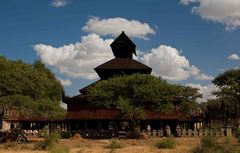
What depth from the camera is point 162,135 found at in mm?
50406

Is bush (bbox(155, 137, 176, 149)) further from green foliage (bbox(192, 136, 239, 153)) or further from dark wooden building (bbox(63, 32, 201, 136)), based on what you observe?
dark wooden building (bbox(63, 32, 201, 136))

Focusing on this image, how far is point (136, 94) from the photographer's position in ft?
153

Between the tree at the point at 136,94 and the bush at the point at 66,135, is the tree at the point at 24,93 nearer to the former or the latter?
the bush at the point at 66,135

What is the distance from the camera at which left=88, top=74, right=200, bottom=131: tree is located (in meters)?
46.3

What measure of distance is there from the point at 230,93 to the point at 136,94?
86.2 ft

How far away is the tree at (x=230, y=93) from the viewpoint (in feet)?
224

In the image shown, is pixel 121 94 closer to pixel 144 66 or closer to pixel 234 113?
pixel 144 66

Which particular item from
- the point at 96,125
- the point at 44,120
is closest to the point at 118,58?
the point at 96,125

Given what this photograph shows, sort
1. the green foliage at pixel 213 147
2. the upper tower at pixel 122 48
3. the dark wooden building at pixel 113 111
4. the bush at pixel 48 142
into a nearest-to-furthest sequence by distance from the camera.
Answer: the green foliage at pixel 213 147 → the bush at pixel 48 142 → the dark wooden building at pixel 113 111 → the upper tower at pixel 122 48

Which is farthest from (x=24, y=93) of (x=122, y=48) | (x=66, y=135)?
(x=122, y=48)

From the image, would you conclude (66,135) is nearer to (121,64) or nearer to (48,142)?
(121,64)

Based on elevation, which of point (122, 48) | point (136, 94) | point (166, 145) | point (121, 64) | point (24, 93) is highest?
point (122, 48)

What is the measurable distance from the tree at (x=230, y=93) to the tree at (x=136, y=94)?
2178 cm

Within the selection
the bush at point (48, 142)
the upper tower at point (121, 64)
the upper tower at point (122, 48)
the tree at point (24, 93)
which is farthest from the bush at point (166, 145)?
the upper tower at point (122, 48)
